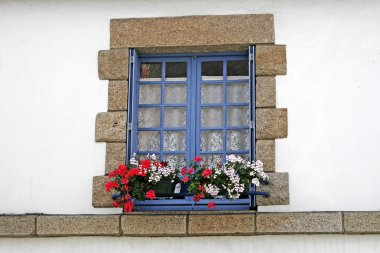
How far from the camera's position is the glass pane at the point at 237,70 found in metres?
6.40

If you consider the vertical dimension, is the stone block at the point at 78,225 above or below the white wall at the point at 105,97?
below

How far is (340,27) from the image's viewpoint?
619cm

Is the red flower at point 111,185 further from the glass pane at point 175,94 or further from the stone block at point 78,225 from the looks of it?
the glass pane at point 175,94

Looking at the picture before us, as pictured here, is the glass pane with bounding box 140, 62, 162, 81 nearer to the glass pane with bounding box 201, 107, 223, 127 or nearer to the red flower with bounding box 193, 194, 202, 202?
the glass pane with bounding box 201, 107, 223, 127

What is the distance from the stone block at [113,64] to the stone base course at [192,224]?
1.25 metres

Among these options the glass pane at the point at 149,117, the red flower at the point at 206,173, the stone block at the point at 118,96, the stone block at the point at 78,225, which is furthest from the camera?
the glass pane at the point at 149,117

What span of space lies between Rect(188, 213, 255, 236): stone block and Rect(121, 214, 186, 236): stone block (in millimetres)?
93

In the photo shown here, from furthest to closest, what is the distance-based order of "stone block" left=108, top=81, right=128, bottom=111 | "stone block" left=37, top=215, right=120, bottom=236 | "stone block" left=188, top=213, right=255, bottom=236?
"stone block" left=108, top=81, right=128, bottom=111 < "stone block" left=37, top=215, right=120, bottom=236 < "stone block" left=188, top=213, right=255, bottom=236

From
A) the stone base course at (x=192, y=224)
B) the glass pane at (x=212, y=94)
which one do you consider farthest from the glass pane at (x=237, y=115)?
the stone base course at (x=192, y=224)

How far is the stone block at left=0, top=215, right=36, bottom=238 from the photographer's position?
6.06m

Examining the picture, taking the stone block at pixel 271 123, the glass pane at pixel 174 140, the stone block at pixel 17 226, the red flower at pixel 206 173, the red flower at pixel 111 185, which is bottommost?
the stone block at pixel 17 226

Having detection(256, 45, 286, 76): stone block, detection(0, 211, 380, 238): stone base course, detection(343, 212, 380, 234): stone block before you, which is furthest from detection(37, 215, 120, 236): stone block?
detection(343, 212, 380, 234): stone block

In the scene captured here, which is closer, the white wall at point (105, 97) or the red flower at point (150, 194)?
the red flower at point (150, 194)
